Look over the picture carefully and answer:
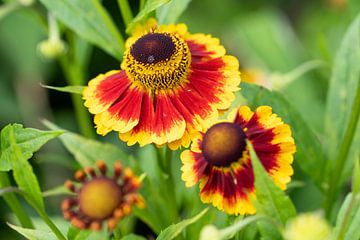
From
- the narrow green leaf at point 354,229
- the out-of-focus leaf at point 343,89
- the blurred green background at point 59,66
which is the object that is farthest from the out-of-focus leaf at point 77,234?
the blurred green background at point 59,66

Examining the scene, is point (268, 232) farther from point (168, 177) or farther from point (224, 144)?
point (168, 177)

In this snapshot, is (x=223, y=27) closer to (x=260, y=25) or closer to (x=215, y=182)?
(x=260, y=25)

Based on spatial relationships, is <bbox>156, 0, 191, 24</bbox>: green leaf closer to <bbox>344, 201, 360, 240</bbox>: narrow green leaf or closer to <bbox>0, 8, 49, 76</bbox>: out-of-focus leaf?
<bbox>344, 201, 360, 240</bbox>: narrow green leaf

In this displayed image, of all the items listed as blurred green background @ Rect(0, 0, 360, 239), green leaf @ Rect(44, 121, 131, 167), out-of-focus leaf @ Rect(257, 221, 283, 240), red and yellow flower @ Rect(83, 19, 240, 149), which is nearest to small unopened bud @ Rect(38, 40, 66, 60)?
green leaf @ Rect(44, 121, 131, 167)

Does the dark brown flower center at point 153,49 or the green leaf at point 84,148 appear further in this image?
the green leaf at point 84,148

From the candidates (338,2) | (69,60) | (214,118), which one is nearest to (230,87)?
(214,118)

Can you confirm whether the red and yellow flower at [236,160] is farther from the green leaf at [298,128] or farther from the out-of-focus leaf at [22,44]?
the out-of-focus leaf at [22,44]

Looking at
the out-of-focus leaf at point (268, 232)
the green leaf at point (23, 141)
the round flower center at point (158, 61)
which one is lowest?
the out-of-focus leaf at point (268, 232)
